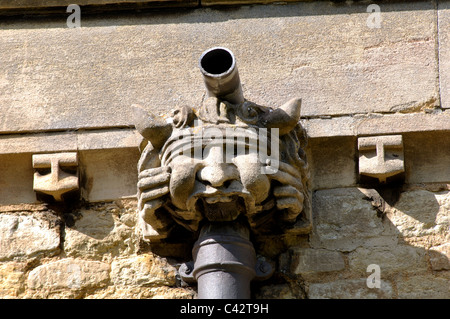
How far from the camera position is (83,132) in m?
4.95

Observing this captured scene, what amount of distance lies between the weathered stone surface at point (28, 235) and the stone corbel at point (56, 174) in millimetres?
117

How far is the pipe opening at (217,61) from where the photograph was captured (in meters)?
4.50

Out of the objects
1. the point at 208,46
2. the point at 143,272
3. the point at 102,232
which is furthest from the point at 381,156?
the point at 102,232

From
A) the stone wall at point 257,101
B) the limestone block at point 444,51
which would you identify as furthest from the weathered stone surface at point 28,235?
the limestone block at point 444,51

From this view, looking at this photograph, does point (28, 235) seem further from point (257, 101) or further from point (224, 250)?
point (257, 101)

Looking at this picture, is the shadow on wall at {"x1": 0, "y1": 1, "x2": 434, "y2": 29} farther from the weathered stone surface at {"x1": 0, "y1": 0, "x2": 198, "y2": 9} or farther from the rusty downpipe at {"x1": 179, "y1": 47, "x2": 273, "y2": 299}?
the rusty downpipe at {"x1": 179, "y1": 47, "x2": 273, "y2": 299}

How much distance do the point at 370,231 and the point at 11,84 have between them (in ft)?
5.51

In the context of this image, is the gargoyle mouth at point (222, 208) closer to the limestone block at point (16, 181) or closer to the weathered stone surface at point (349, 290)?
the weathered stone surface at point (349, 290)

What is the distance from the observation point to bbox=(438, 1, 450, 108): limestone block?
4.89 metres

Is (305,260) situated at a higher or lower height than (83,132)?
lower

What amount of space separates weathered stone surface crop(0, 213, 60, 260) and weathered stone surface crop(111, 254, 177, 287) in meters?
0.28

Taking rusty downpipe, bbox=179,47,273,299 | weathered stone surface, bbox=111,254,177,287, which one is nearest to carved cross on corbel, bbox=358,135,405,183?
rusty downpipe, bbox=179,47,273,299
